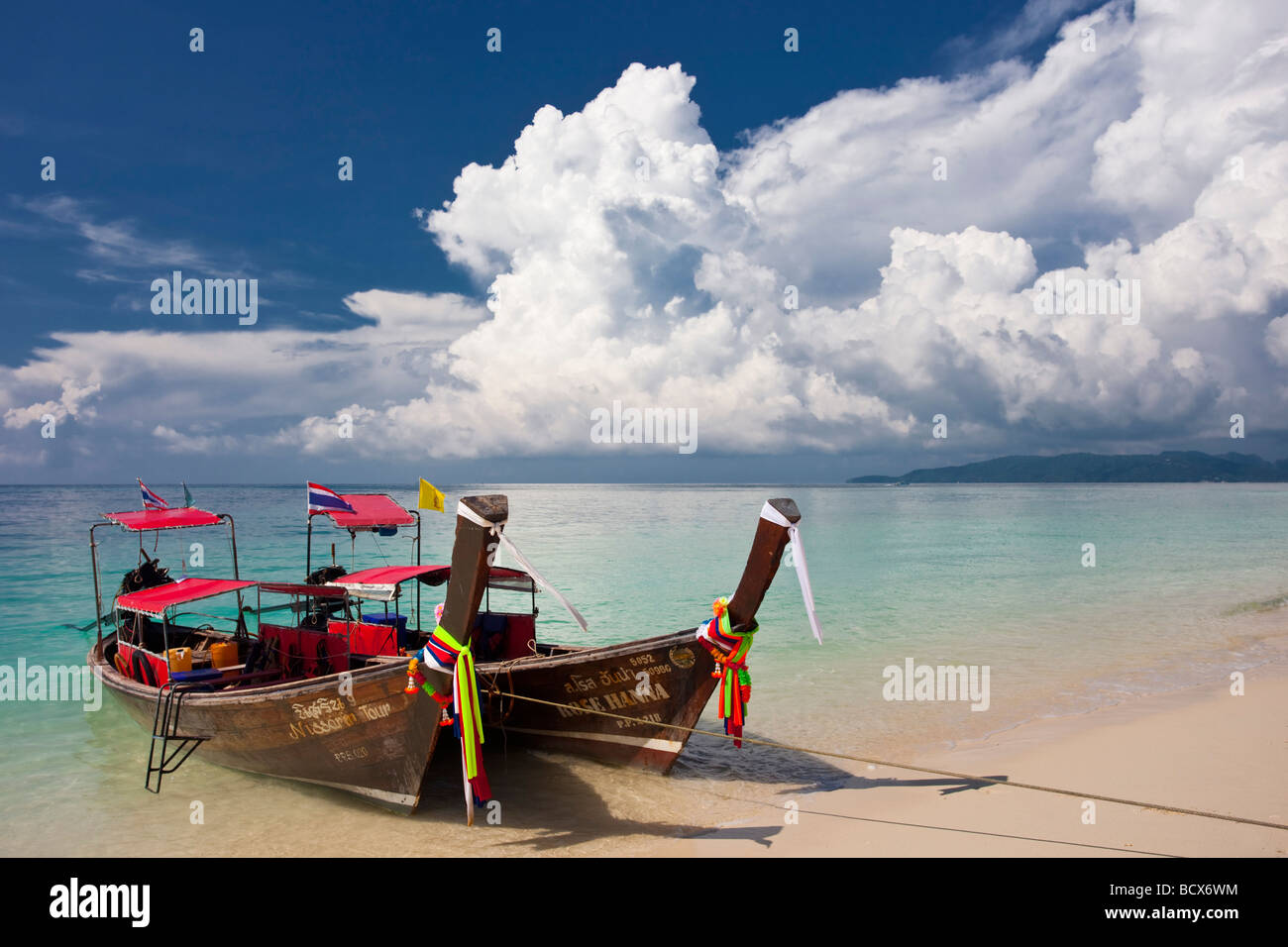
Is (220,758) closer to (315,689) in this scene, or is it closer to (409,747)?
(315,689)

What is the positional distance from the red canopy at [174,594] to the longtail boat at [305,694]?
0.03m

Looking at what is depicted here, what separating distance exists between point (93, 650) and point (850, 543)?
3804cm

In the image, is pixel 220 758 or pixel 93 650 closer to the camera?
pixel 220 758

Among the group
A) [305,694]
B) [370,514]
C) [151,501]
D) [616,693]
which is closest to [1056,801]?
[616,693]

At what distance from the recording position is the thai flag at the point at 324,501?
11.1m

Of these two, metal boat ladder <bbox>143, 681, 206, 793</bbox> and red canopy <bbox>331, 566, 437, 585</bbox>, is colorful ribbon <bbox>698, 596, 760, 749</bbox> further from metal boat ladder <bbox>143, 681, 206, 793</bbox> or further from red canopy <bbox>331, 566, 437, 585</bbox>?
metal boat ladder <bbox>143, 681, 206, 793</bbox>

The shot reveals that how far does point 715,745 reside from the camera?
35.6 feet

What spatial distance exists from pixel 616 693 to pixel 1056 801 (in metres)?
5.00

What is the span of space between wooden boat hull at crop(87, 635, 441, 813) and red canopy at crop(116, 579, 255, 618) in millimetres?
1486

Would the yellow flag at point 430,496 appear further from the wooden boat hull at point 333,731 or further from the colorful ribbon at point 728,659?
the colorful ribbon at point 728,659

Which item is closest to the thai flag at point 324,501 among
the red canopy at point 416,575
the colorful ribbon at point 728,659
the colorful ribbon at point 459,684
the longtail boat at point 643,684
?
the red canopy at point 416,575

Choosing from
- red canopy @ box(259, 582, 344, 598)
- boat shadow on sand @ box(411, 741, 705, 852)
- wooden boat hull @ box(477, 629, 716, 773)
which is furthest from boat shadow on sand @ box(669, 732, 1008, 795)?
red canopy @ box(259, 582, 344, 598)
